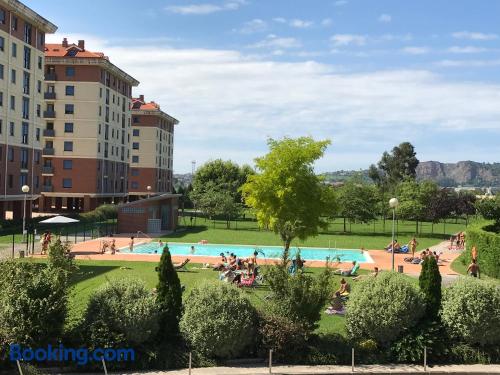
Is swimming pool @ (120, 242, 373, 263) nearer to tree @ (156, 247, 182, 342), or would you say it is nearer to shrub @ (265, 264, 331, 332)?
shrub @ (265, 264, 331, 332)

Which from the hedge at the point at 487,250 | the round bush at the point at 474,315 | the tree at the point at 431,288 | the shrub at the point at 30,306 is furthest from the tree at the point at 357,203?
the shrub at the point at 30,306

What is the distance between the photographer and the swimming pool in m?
36.9

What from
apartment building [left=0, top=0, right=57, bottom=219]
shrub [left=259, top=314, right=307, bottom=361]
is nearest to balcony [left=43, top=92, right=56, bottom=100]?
apartment building [left=0, top=0, right=57, bottom=219]

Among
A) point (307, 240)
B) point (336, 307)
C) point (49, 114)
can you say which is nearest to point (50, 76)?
point (49, 114)

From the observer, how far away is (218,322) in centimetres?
1288

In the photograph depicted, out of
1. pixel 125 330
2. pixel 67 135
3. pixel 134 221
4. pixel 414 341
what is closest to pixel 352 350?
pixel 414 341

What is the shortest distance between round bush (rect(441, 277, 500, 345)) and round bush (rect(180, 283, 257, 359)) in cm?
524

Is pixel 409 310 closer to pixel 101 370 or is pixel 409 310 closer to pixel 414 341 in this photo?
pixel 414 341

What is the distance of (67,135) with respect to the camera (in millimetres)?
69438

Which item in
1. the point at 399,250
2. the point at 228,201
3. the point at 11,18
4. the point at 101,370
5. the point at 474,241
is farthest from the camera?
the point at 228,201

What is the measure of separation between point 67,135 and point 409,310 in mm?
63026

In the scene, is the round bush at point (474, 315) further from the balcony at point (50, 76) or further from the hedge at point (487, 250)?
the balcony at point (50, 76)

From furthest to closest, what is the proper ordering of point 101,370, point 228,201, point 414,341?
point 228,201, point 414,341, point 101,370

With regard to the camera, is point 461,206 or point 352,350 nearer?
point 352,350
